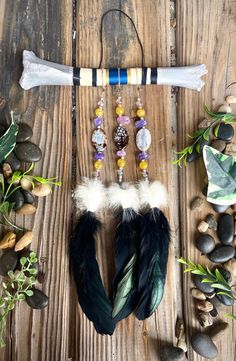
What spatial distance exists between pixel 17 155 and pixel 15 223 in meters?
0.16

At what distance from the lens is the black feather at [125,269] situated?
0.98 metres

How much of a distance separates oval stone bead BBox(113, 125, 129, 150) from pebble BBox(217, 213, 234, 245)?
0.29 metres

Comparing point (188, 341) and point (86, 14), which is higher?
point (86, 14)

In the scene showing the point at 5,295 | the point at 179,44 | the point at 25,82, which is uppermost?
the point at 179,44

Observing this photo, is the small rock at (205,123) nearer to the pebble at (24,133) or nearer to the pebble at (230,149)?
the pebble at (230,149)

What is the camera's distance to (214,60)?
110 centimetres

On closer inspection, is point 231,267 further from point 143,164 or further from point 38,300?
point 38,300

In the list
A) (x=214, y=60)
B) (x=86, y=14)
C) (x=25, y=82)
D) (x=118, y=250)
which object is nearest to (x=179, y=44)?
(x=214, y=60)

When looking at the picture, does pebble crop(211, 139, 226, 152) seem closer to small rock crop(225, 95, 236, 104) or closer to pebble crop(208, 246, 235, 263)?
small rock crop(225, 95, 236, 104)

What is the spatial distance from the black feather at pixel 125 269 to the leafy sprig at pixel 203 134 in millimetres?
202

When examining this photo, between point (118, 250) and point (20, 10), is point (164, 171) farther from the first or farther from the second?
point (20, 10)

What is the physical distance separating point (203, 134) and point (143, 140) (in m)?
0.14

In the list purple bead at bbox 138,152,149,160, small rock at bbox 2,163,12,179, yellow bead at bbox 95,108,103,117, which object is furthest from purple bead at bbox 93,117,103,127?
small rock at bbox 2,163,12,179

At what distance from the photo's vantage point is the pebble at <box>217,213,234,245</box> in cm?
102
